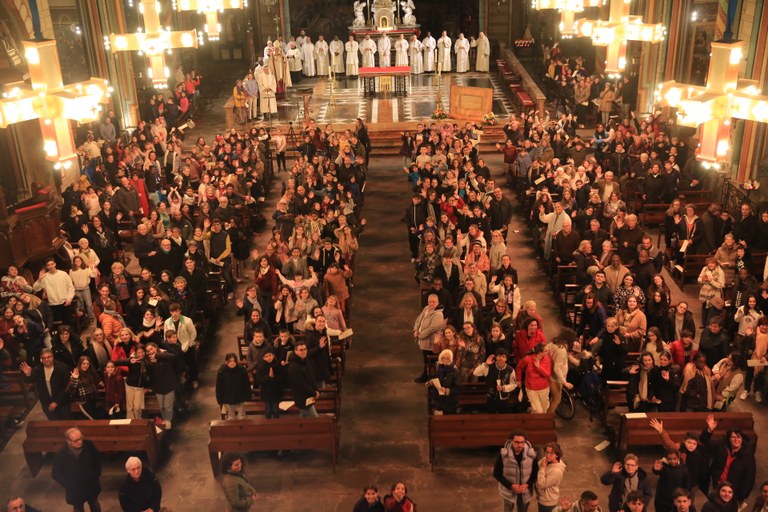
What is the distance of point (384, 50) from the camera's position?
3400 cm

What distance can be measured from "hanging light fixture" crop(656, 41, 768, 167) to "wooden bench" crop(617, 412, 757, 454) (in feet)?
11.4

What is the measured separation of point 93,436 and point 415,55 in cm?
2595

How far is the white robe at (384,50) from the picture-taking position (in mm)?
33750

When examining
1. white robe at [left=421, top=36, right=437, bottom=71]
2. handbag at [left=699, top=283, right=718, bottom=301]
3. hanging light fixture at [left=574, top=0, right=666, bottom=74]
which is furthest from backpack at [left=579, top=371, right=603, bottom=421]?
white robe at [left=421, top=36, right=437, bottom=71]

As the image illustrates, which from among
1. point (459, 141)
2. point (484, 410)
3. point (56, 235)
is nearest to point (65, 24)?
point (56, 235)

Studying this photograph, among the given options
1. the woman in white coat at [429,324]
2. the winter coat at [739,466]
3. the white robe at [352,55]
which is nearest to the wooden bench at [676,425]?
the winter coat at [739,466]

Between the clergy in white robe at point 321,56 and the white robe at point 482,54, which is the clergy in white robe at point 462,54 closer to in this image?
the white robe at point 482,54

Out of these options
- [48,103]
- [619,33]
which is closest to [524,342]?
[619,33]

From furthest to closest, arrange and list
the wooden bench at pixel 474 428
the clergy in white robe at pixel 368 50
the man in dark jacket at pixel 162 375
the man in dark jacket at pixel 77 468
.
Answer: the clergy in white robe at pixel 368 50 → the man in dark jacket at pixel 162 375 → the wooden bench at pixel 474 428 → the man in dark jacket at pixel 77 468

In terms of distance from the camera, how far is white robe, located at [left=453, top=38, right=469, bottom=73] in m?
34.4

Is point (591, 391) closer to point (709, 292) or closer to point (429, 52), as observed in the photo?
point (709, 292)

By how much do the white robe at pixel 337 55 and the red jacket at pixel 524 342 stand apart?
959 inches

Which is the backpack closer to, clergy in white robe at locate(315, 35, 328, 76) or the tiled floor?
the tiled floor

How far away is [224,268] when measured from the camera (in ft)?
52.1
